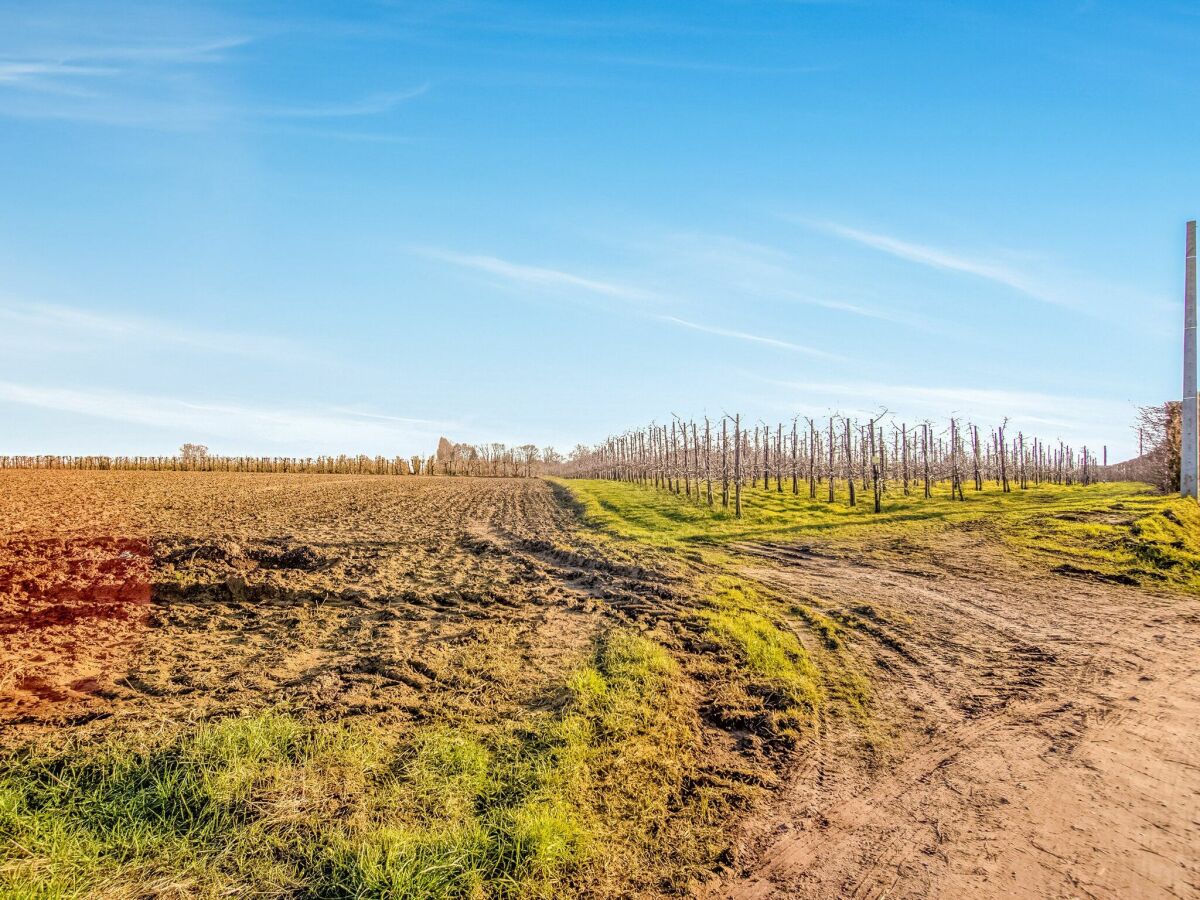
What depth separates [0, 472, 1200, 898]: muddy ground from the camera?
5.43 metres

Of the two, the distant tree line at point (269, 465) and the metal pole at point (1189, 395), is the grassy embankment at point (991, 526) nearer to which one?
the metal pole at point (1189, 395)

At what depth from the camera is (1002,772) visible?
21.7 feet

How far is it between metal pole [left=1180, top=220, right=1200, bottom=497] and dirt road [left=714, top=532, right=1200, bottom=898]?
16.2 m

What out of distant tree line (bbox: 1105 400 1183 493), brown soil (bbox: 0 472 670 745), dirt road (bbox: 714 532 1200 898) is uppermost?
distant tree line (bbox: 1105 400 1183 493)

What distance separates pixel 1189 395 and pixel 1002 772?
2536 centimetres

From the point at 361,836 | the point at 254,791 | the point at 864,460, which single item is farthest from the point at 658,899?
the point at 864,460

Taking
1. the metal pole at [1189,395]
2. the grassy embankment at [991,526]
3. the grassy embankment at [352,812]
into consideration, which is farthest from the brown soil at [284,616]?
the metal pole at [1189,395]

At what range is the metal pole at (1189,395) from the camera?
2448 centimetres

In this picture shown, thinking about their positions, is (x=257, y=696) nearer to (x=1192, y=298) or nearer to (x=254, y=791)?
(x=254, y=791)

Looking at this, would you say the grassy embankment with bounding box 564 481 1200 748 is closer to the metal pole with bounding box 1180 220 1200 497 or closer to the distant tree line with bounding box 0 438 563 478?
the metal pole with bounding box 1180 220 1200 497

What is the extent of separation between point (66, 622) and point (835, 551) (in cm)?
1828

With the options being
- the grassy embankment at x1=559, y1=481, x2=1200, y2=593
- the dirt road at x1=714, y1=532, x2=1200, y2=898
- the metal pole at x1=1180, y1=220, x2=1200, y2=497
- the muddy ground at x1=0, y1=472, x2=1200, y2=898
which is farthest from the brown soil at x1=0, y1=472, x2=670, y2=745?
the metal pole at x1=1180, y1=220, x2=1200, y2=497

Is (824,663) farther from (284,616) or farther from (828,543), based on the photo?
(828,543)

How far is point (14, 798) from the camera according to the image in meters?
5.24
